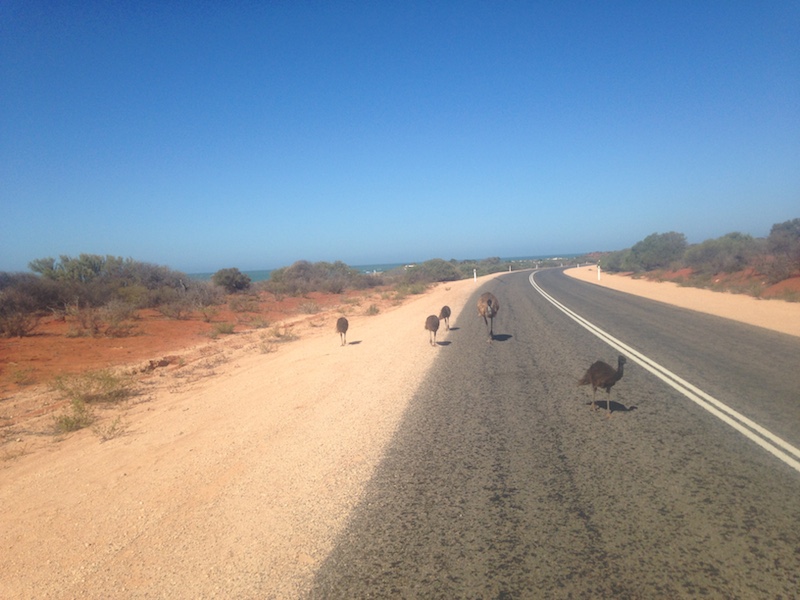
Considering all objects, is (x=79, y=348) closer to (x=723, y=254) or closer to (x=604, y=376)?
(x=604, y=376)

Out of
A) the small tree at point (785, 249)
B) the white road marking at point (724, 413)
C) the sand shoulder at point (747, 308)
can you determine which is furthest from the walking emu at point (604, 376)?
the small tree at point (785, 249)

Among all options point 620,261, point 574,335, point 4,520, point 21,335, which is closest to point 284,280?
point 21,335

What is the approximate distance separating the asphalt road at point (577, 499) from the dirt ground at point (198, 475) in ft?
1.49

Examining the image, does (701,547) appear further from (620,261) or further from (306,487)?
(620,261)

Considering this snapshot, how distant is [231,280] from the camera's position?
118 ft

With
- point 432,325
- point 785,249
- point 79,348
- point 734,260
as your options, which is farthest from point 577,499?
point 734,260

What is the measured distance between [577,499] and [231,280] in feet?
117

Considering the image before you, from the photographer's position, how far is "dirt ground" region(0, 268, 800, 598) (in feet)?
11.2

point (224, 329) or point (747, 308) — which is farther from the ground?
point (224, 329)

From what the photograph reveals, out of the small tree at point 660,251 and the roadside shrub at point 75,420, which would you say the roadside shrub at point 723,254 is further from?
the roadside shrub at point 75,420

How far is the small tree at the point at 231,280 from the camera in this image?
117 ft

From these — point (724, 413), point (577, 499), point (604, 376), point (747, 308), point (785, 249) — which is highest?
point (785, 249)

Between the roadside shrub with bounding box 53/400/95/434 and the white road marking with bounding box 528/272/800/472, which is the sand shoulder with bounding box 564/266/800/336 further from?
the roadside shrub with bounding box 53/400/95/434

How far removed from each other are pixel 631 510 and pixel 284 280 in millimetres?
38660
